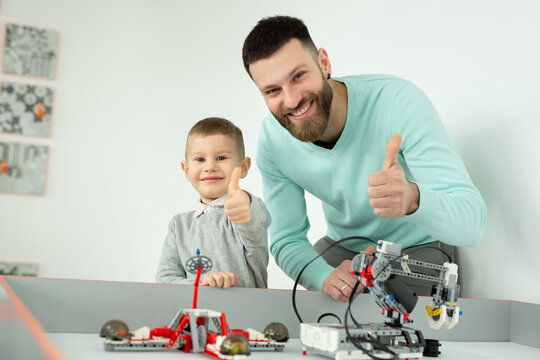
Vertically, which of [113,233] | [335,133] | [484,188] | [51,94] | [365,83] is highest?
[51,94]

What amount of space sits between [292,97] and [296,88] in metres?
0.03

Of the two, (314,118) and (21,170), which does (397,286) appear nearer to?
(314,118)

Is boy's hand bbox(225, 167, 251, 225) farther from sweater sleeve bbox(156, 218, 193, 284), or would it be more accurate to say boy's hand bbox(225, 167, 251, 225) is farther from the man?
sweater sleeve bbox(156, 218, 193, 284)

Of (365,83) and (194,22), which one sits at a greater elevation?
(194,22)

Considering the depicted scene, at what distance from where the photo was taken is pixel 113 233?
336 cm

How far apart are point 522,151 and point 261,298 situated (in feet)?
2.75

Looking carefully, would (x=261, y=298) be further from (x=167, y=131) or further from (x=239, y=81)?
(x=167, y=131)

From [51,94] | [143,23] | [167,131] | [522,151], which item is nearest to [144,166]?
[167,131]

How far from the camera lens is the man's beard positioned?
1327mm

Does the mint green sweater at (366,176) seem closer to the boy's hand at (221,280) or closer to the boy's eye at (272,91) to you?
the boy's eye at (272,91)

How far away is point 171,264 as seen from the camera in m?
1.48

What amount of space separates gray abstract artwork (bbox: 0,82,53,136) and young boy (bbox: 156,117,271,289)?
2140 mm

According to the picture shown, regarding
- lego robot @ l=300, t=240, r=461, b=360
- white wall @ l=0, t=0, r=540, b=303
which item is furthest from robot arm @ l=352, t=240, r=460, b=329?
white wall @ l=0, t=0, r=540, b=303

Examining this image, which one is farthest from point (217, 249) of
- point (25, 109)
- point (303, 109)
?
point (25, 109)
